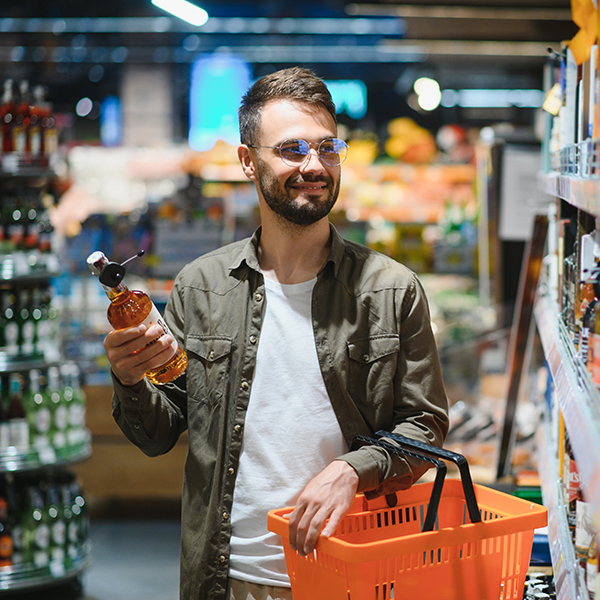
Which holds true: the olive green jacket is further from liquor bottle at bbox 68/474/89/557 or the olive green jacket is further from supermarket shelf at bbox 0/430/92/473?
liquor bottle at bbox 68/474/89/557

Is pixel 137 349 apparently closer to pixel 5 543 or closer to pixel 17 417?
pixel 17 417

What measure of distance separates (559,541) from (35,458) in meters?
2.90

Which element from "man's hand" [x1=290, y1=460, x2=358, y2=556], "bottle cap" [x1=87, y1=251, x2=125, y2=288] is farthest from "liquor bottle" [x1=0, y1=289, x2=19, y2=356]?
"man's hand" [x1=290, y1=460, x2=358, y2=556]

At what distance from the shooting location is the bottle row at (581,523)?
139 cm

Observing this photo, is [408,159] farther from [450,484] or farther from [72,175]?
[450,484]

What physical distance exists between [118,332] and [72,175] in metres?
5.45

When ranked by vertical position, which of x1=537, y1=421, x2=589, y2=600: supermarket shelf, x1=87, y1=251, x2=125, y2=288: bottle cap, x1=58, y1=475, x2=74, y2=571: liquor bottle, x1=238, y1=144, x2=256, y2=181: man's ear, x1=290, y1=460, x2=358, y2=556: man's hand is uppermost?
x1=238, y1=144, x2=256, y2=181: man's ear

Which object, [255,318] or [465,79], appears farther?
[465,79]

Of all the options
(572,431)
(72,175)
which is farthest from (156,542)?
(572,431)

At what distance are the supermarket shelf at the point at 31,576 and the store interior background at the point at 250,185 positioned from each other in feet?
2.55

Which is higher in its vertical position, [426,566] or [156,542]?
[426,566]

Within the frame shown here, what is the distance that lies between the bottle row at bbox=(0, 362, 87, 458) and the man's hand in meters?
2.75

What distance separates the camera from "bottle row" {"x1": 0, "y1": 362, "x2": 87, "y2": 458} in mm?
3943

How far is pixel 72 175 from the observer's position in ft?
22.4
